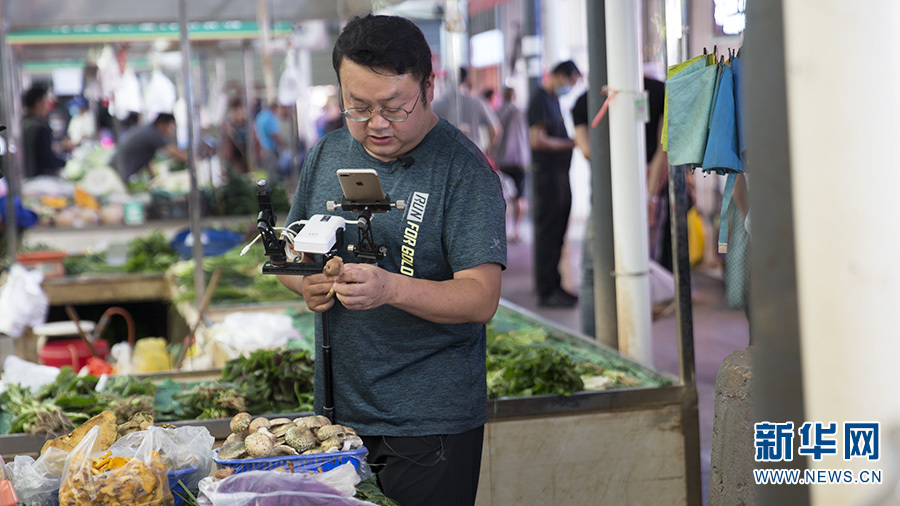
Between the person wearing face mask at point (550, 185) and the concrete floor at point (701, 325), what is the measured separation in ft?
0.95

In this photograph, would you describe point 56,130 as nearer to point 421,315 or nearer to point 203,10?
point 203,10

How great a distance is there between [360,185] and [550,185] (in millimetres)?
6819

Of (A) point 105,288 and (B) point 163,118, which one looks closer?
(A) point 105,288

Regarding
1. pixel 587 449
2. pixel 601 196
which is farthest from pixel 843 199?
pixel 601 196

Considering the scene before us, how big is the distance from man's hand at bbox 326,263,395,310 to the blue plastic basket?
1.04 ft

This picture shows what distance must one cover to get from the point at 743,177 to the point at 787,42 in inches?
61.7

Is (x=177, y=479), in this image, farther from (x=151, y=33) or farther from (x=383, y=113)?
(x=151, y=33)

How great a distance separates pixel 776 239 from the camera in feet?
4.46

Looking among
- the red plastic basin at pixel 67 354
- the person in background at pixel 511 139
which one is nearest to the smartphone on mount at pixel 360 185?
the red plastic basin at pixel 67 354

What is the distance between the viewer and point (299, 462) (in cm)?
199

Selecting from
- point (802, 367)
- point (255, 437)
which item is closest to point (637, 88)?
point (255, 437)

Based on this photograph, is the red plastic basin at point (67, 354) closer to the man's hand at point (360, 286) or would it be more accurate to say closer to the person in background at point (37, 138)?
the man's hand at point (360, 286)

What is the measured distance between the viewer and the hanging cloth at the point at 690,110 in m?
2.52

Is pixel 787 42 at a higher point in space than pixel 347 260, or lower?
higher
